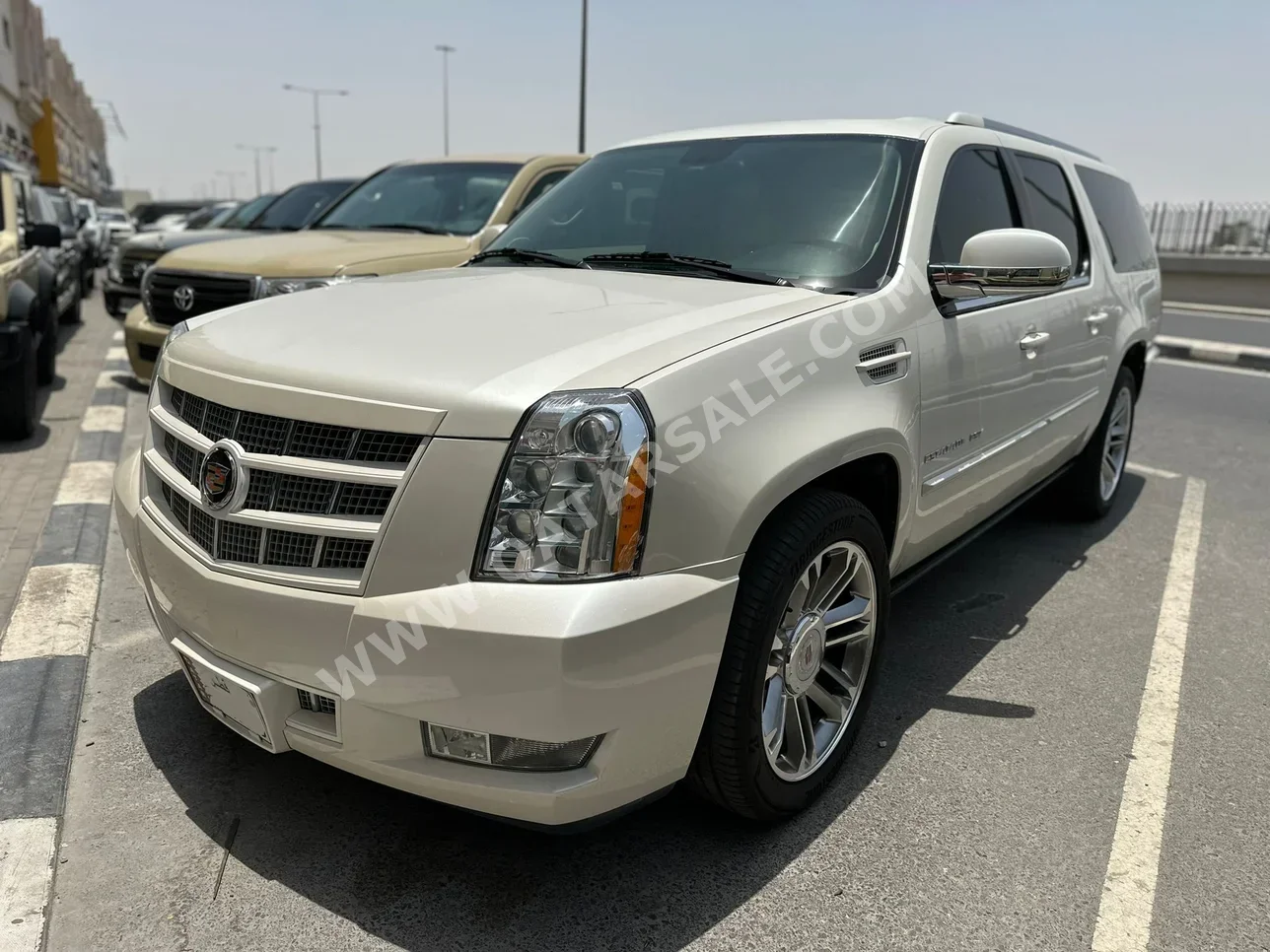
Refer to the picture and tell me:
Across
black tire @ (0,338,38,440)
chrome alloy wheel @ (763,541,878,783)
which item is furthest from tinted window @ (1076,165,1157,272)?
black tire @ (0,338,38,440)

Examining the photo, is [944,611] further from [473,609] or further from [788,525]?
[473,609]

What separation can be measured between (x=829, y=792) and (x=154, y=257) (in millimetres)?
7987

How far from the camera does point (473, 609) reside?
6.42 feet

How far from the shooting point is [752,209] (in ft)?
10.8

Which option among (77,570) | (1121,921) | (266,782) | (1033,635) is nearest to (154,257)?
(77,570)

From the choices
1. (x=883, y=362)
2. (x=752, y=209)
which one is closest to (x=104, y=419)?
(x=752, y=209)

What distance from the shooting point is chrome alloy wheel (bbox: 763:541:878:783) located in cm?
248

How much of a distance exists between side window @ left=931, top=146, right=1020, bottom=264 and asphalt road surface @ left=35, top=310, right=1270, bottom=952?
1.44m

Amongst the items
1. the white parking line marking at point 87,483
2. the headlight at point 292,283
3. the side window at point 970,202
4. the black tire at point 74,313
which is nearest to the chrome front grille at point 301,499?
the side window at point 970,202

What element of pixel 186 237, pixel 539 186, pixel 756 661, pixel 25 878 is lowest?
pixel 25 878

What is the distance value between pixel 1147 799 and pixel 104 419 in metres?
6.60

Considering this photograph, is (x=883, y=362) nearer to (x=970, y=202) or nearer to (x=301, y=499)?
(x=970, y=202)

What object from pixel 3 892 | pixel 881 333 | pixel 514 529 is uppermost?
pixel 881 333

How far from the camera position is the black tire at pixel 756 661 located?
224cm
